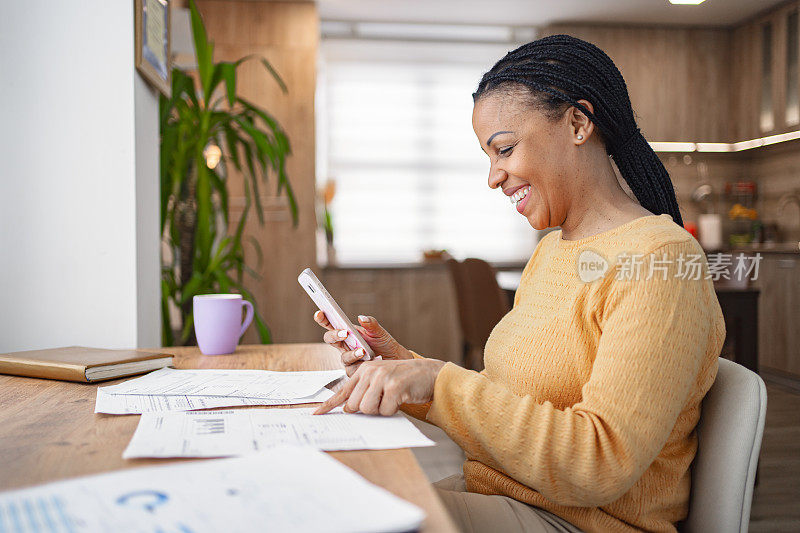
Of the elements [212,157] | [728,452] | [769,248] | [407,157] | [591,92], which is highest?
[407,157]

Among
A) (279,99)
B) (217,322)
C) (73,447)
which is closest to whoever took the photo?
(73,447)

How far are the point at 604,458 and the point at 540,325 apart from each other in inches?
11.4

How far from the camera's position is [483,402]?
783 mm

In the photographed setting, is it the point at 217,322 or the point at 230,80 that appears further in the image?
the point at 230,80

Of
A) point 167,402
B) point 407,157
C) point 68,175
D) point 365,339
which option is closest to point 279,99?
point 407,157

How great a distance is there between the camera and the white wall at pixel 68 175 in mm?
1374

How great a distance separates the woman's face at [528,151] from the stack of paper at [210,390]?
41 cm

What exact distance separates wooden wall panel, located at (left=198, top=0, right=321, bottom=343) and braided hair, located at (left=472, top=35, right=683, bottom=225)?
159 inches

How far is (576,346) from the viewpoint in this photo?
0.94 metres

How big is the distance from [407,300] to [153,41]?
12.8 feet

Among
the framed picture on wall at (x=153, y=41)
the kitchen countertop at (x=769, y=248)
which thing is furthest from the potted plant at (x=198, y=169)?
the kitchen countertop at (x=769, y=248)

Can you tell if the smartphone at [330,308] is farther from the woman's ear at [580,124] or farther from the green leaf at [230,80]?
the green leaf at [230,80]

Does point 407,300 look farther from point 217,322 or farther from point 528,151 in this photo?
point 528,151

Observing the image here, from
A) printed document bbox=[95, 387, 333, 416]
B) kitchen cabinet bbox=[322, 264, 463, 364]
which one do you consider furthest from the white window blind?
printed document bbox=[95, 387, 333, 416]
